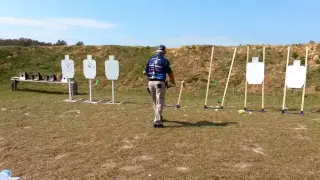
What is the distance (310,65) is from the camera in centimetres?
1697

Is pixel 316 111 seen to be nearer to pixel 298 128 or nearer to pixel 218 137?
pixel 298 128

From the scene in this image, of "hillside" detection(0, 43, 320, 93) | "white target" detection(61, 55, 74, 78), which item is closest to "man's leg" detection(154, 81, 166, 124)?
"white target" detection(61, 55, 74, 78)

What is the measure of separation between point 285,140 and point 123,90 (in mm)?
11846

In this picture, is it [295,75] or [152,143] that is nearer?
[152,143]

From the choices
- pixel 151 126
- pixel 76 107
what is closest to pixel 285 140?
pixel 151 126

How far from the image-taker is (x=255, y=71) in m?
10.6

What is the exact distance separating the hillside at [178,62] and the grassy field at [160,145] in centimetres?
710

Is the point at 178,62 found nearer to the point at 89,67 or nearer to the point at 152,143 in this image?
the point at 89,67

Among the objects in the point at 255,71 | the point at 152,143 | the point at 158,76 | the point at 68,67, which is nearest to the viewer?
the point at 152,143

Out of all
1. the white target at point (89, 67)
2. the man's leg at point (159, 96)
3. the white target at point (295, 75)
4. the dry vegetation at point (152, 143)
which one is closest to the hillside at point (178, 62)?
the dry vegetation at point (152, 143)

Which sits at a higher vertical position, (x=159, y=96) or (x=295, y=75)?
(x=295, y=75)

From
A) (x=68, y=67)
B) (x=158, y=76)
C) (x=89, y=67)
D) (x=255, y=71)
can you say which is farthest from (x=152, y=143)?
(x=68, y=67)

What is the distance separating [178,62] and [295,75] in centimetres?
1018

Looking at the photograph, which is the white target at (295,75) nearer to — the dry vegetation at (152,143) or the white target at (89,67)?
the dry vegetation at (152,143)
